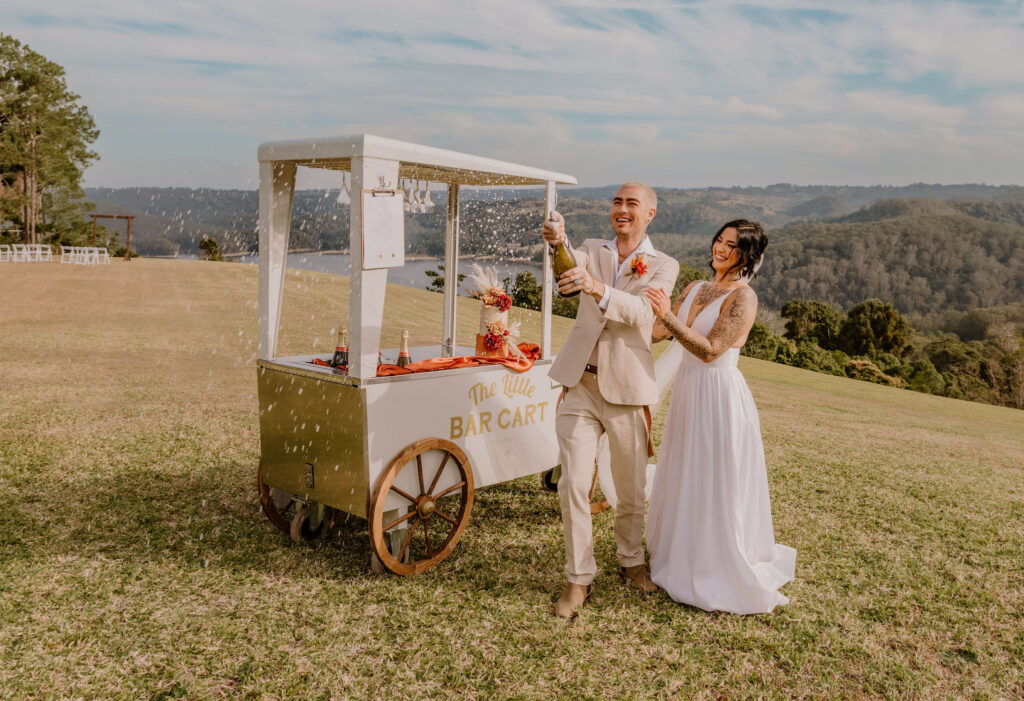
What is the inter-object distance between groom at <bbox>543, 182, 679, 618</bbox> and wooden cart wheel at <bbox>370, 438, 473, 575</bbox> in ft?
2.73

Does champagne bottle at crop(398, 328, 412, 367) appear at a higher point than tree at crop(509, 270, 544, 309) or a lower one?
lower

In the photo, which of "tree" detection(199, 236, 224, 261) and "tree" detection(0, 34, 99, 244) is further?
"tree" detection(199, 236, 224, 261)

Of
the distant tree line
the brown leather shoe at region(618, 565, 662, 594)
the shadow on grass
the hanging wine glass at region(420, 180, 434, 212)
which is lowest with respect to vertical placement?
the distant tree line

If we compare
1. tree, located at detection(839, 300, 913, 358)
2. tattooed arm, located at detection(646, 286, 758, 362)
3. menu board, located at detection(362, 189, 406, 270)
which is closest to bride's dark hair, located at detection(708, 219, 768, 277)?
tattooed arm, located at detection(646, 286, 758, 362)

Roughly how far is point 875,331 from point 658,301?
66.2 m

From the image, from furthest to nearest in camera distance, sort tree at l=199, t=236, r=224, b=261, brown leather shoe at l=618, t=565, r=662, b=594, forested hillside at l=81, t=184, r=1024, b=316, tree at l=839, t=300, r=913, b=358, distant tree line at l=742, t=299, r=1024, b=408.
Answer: forested hillside at l=81, t=184, r=1024, b=316
tree at l=839, t=300, r=913, b=358
distant tree line at l=742, t=299, r=1024, b=408
tree at l=199, t=236, r=224, b=261
brown leather shoe at l=618, t=565, r=662, b=594

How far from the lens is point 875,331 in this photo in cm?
6247

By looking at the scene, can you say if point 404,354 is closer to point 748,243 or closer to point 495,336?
point 495,336

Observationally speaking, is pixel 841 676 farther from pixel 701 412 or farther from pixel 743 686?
pixel 701 412

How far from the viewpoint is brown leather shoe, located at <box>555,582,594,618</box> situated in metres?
4.11

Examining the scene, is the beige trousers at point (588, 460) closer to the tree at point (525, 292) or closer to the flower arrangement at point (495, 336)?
the flower arrangement at point (495, 336)

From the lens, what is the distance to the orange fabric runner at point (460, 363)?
14.6ft

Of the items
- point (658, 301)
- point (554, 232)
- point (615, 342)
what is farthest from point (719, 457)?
point (554, 232)

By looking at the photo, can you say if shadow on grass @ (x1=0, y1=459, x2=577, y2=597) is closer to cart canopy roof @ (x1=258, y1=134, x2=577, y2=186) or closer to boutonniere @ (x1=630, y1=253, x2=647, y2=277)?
boutonniere @ (x1=630, y1=253, x2=647, y2=277)
